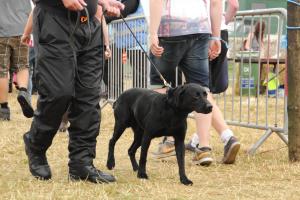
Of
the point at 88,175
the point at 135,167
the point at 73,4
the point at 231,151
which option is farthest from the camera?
the point at 231,151

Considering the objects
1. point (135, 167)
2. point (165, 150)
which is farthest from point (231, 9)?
point (135, 167)

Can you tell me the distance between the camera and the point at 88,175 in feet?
14.1

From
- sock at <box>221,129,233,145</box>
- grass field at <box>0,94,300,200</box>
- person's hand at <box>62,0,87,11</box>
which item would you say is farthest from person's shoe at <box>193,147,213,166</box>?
person's hand at <box>62,0,87,11</box>

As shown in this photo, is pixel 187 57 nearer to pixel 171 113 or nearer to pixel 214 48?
pixel 214 48

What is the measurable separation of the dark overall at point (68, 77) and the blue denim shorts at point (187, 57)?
3.23 ft

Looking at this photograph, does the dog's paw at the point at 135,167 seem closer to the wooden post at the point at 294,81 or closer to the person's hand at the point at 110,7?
the person's hand at the point at 110,7

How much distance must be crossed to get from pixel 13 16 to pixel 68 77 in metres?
4.26

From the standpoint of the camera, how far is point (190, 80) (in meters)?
5.32

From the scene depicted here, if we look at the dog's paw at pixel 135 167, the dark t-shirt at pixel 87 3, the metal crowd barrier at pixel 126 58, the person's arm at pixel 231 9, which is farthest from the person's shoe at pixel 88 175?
the metal crowd barrier at pixel 126 58

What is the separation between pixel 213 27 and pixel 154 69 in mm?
589

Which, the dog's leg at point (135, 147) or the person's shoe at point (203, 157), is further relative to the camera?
the person's shoe at point (203, 157)

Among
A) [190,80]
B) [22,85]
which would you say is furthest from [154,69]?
[22,85]

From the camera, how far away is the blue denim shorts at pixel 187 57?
523 centimetres

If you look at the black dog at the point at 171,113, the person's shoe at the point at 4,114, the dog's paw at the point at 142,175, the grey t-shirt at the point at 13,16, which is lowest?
the person's shoe at the point at 4,114
